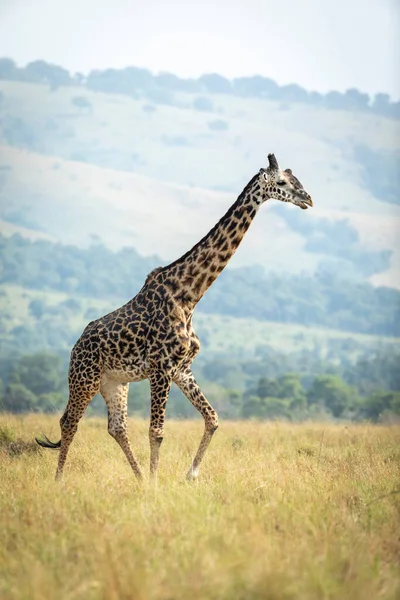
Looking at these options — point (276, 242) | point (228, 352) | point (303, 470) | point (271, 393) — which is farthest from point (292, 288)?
point (303, 470)

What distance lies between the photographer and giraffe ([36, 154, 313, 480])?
10.9 meters

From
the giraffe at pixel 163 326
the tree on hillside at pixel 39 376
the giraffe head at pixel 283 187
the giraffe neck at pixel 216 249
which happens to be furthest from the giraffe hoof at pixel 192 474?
the tree on hillside at pixel 39 376

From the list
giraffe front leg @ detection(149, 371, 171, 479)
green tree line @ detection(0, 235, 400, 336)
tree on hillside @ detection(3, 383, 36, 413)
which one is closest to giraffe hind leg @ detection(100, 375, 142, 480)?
giraffe front leg @ detection(149, 371, 171, 479)

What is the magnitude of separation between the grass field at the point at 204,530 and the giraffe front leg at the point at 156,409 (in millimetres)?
254

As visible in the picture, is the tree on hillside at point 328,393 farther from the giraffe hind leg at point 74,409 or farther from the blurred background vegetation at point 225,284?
the giraffe hind leg at point 74,409

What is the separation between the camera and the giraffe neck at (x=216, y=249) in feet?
36.5

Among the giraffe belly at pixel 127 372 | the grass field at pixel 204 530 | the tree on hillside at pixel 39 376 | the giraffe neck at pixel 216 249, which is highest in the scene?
the giraffe neck at pixel 216 249

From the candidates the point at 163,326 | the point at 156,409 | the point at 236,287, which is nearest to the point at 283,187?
the point at 163,326

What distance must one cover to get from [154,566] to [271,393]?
167 ft

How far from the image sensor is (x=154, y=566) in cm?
667

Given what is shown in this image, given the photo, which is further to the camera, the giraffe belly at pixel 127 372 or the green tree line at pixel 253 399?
the green tree line at pixel 253 399

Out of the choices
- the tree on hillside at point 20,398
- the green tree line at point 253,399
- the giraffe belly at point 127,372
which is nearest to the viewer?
the giraffe belly at point 127,372

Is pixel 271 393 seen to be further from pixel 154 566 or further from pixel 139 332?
pixel 154 566

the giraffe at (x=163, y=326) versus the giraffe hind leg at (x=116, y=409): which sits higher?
the giraffe at (x=163, y=326)
